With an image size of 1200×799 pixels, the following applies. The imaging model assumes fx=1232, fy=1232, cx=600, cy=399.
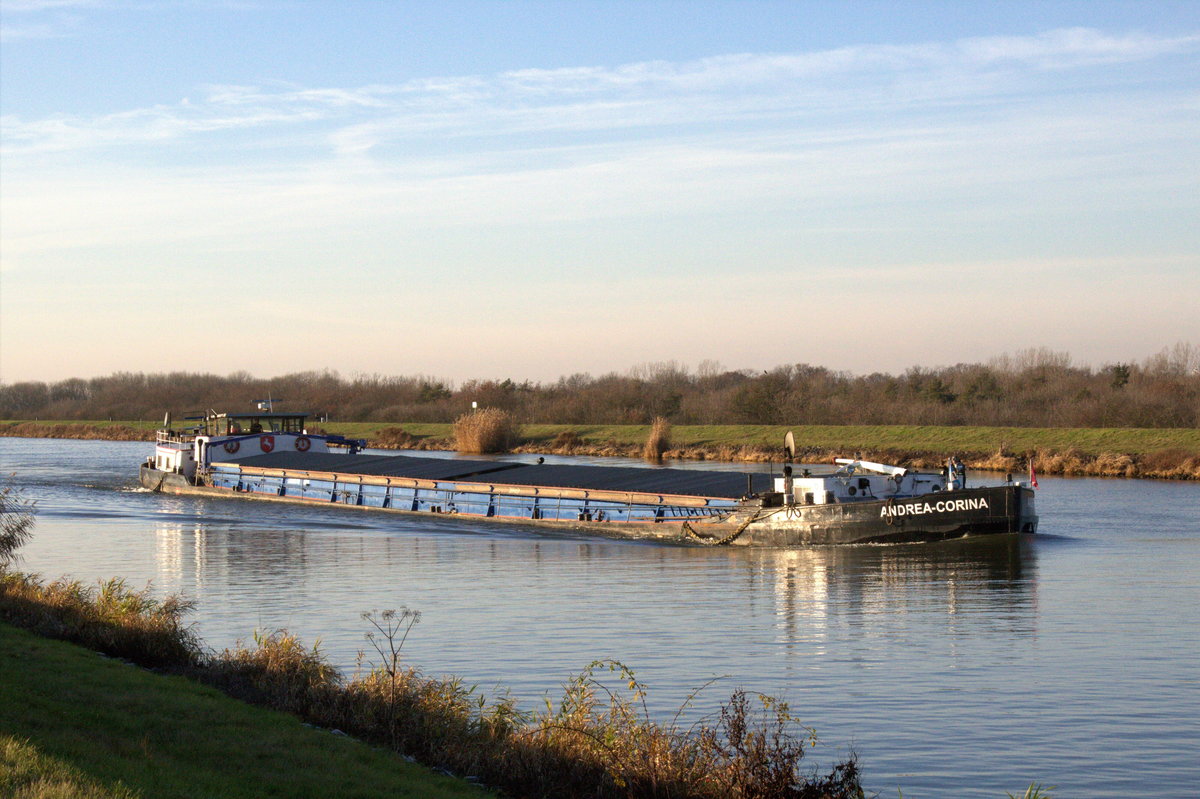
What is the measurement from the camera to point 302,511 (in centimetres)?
4469

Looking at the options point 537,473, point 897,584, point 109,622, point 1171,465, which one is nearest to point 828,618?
point 897,584

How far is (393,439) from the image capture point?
94062mm

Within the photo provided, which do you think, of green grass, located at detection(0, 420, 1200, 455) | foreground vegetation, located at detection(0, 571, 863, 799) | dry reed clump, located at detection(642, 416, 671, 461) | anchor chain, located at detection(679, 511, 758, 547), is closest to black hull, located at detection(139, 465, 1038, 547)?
anchor chain, located at detection(679, 511, 758, 547)

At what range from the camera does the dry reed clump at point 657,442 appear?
74.2 metres

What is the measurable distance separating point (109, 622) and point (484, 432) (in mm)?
60262

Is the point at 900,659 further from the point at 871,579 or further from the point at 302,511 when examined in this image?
the point at 302,511

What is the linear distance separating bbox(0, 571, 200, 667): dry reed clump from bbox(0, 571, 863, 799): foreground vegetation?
0.48 m

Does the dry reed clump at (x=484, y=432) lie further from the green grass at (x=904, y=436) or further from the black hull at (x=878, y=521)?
the black hull at (x=878, y=521)

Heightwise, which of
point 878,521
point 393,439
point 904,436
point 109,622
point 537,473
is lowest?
point 878,521

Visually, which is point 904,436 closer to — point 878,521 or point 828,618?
point 878,521

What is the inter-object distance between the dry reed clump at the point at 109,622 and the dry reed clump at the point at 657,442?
57.4 meters

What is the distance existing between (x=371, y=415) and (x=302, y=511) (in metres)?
72.0

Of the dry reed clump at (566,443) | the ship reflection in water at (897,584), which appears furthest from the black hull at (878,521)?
the dry reed clump at (566,443)

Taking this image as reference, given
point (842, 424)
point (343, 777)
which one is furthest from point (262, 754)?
point (842, 424)
